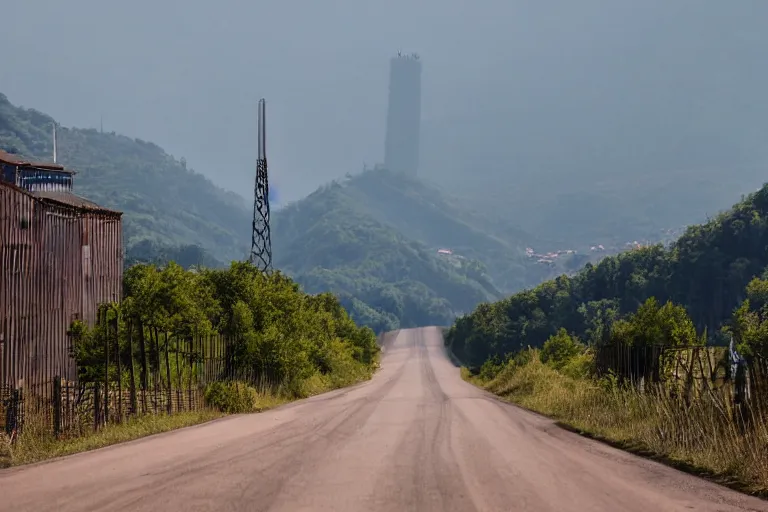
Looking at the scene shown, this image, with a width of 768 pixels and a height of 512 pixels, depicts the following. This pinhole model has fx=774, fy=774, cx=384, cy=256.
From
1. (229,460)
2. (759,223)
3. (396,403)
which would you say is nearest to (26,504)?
(229,460)

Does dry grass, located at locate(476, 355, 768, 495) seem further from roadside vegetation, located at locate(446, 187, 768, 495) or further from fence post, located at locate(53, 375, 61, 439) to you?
fence post, located at locate(53, 375, 61, 439)

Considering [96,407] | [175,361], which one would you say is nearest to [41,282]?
[175,361]

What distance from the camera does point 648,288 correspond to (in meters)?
120

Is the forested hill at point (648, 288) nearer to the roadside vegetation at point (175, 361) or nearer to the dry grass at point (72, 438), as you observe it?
the roadside vegetation at point (175, 361)

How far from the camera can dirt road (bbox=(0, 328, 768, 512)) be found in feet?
35.2

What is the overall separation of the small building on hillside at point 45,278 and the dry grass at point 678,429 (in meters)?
14.4

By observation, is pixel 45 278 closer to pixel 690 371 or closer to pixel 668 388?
pixel 668 388

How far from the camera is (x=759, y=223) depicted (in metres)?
106

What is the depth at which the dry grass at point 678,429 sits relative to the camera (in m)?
12.5

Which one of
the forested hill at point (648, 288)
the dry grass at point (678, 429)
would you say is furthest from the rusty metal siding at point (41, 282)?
the forested hill at point (648, 288)

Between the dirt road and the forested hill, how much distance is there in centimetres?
9058

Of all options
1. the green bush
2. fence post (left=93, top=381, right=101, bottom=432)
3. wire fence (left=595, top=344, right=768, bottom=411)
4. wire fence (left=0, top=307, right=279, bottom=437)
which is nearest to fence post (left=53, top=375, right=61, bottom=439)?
wire fence (left=0, top=307, right=279, bottom=437)

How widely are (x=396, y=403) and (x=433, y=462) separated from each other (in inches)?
751

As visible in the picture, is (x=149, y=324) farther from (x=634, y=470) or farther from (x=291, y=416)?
(x=634, y=470)
